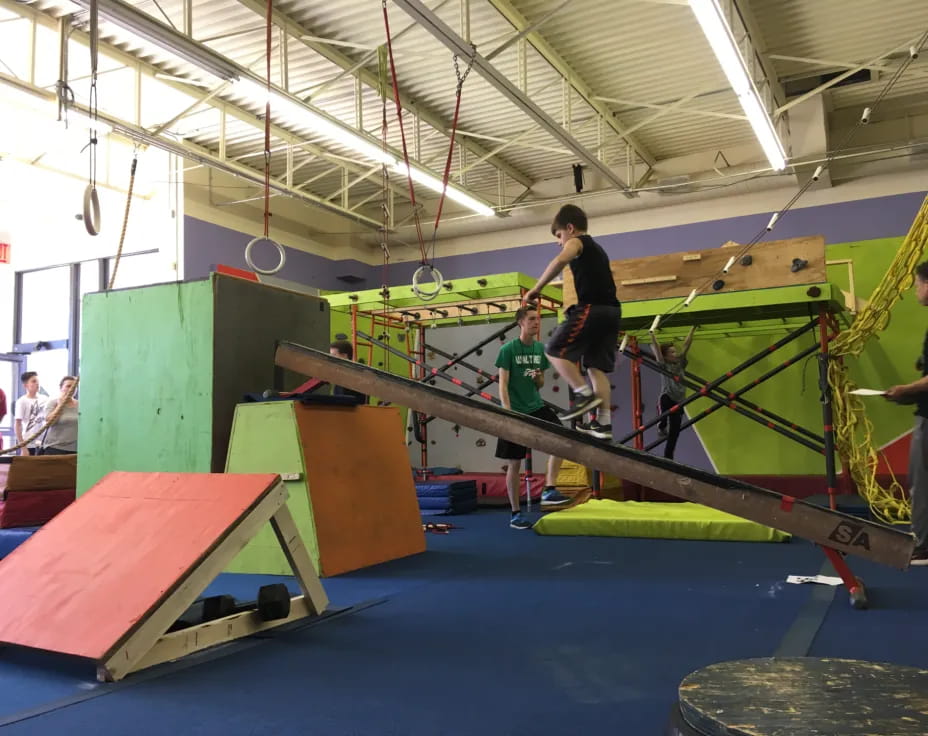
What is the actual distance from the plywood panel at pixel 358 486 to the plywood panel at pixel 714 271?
209 cm

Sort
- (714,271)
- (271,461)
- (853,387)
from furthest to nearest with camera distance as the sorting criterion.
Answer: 1. (714,271)
2. (853,387)
3. (271,461)

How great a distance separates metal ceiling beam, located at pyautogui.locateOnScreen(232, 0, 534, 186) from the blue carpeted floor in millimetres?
6479

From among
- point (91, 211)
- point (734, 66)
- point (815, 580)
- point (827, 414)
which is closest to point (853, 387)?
point (827, 414)

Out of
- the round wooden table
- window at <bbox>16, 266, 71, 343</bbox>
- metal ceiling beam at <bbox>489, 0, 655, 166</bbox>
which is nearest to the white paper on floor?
the round wooden table

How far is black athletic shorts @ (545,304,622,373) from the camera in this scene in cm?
429

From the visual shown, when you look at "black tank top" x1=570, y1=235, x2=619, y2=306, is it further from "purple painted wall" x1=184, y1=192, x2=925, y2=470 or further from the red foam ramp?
"purple painted wall" x1=184, y1=192, x2=925, y2=470

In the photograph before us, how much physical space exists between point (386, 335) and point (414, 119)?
3.67 metres

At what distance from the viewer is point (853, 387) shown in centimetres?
609

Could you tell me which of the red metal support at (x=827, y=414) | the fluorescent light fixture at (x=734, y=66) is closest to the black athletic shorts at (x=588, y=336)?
the red metal support at (x=827, y=414)

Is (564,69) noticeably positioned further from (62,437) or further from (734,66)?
(62,437)

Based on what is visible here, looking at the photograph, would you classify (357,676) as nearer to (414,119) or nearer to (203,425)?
(203,425)

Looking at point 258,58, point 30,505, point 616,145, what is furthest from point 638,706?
point 616,145

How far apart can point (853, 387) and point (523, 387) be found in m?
2.73

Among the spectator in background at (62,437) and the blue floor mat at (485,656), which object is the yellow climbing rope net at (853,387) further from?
the spectator in background at (62,437)
